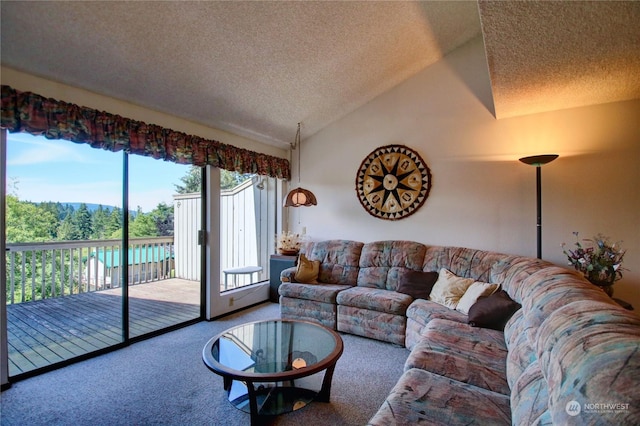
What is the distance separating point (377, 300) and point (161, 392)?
83.0 inches

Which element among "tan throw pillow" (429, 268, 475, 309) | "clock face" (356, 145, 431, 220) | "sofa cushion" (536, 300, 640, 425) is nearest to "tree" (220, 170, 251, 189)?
→ "clock face" (356, 145, 431, 220)

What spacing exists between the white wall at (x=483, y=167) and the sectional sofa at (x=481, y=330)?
45 centimetres

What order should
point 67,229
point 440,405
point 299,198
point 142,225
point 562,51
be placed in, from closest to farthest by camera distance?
point 440,405
point 562,51
point 67,229
point 142,225
point 299,198

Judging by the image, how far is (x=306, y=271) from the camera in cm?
399

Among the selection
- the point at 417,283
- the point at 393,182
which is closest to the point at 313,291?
the point at 417,283

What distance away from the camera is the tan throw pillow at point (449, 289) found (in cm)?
299

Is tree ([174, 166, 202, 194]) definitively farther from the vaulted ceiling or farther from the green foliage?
the vaulted ceiling

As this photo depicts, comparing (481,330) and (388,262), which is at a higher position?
(388,262)

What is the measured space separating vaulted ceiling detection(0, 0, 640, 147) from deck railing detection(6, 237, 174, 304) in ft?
5.98

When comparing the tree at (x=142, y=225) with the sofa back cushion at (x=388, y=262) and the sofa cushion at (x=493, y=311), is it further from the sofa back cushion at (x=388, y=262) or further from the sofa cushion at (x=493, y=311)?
the sofa cushion at (x=493, y=311)

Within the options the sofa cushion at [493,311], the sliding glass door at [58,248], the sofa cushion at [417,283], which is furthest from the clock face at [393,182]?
the sliding glass door at [58,248]

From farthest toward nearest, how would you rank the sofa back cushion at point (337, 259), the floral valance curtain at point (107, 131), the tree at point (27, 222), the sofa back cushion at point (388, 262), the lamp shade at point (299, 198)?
1. the lamp shade at point (299, 198)
2. the sofa back cushion at point (337, 259)
3. the sofa back cushion at point (388, 262)
4. the tree at point (27, 222)
5. the floral valance curtain at point (107, 131)

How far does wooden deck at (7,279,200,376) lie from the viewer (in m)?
2.79

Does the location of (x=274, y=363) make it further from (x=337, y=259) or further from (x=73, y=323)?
(x=73, y=323)
